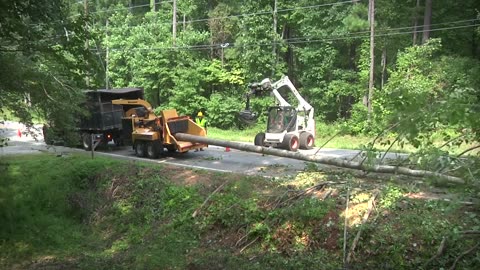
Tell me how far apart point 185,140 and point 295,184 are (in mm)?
6953

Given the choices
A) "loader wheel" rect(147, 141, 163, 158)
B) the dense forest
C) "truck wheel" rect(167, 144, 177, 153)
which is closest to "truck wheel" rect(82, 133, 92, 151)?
the dense forest

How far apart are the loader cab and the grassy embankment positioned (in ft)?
21.1

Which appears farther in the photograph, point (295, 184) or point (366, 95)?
point (366, 95)

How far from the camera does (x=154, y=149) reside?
57.5 ft

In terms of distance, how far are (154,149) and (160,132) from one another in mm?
685

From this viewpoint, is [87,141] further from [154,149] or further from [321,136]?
[321,136]

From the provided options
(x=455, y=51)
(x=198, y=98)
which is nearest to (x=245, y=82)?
(x=198, y=98)

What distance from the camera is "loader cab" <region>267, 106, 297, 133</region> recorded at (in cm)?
1906

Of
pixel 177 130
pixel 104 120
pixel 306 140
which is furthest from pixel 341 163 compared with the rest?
pixel 104 120

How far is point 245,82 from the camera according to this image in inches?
1320

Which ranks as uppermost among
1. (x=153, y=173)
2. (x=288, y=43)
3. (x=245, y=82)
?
(x=288, y=43)

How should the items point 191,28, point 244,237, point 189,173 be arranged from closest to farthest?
point 244,237 → point 189,173 → point 191,28

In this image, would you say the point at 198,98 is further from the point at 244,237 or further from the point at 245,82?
the point at 244,237

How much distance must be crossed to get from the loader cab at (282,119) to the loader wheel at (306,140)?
56 centimetres
